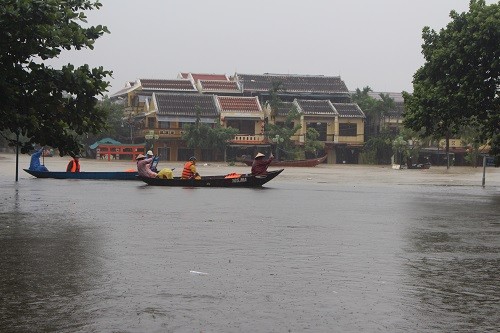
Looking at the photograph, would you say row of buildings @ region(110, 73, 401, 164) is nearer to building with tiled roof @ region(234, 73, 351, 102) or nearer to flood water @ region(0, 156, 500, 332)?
building with tiled roof @ region(234, 73, 351, 102)

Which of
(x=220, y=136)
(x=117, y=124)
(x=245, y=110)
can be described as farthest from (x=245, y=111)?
(x=117, y=124)

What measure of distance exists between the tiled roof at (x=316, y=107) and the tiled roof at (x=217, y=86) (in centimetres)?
622

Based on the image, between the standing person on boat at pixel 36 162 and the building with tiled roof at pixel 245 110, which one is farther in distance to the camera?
the building with tiled roof at pixel 245 110

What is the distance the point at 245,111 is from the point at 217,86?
4.63 m

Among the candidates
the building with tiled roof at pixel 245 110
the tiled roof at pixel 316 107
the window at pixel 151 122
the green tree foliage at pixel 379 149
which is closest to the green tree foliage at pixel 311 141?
the building with tiled roof at pixel 245 110

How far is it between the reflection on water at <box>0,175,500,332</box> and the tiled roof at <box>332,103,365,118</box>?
50.4 m

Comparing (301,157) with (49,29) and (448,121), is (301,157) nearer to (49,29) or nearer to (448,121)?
(448,121)

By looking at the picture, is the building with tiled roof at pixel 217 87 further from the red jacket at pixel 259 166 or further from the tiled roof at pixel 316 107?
the red jacket at pixel 259 166

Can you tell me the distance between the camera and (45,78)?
17219mm

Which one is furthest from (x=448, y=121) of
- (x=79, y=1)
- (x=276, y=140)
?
(x=276, y=140)

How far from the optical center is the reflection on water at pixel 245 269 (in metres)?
7.03

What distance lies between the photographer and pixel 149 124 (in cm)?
7062

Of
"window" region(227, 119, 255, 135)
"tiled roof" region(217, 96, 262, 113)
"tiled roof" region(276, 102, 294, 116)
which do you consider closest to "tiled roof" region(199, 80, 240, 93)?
"tiled roof" region(217, 96, 262, 113)

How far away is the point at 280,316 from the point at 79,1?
14205mm
